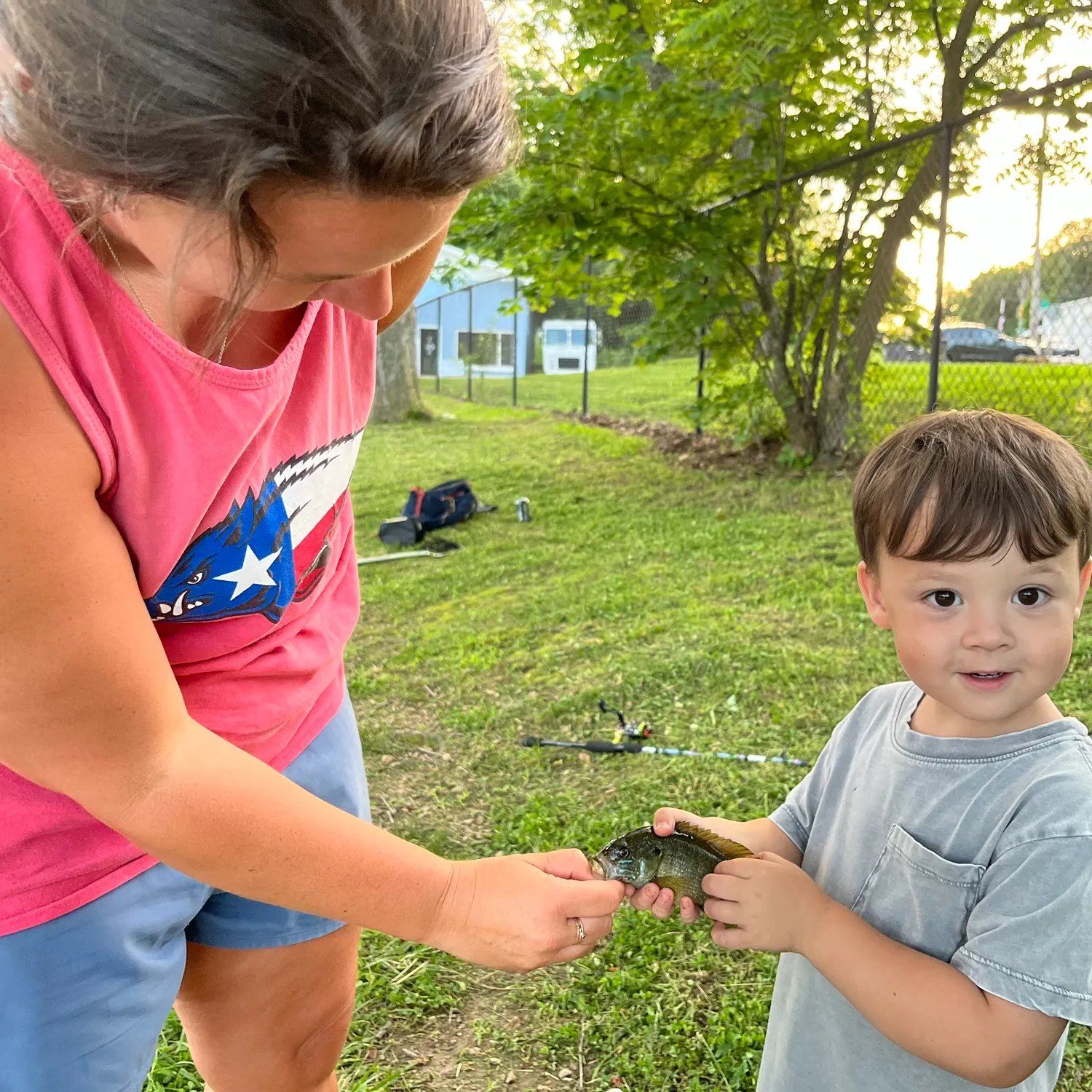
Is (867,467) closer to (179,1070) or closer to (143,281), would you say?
(143,281)

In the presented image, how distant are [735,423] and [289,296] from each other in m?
8.61

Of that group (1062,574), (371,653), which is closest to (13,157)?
(1062,574)

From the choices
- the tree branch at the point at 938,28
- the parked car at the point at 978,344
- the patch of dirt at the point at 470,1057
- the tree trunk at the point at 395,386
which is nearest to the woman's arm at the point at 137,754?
the patch of dirt at the point at 470,1057

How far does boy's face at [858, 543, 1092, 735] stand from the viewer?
4.21ft

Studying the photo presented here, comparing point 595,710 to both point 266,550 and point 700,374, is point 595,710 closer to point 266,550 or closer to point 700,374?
point 266,550

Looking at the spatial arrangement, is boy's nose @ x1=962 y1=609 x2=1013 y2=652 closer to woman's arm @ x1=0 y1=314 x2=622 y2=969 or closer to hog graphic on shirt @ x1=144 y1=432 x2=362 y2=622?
woman's arm @ x1=0 y1=314 x2=622 y2=969

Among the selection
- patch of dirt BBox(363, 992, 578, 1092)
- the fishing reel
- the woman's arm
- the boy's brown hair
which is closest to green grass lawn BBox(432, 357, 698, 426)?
the fishing reel

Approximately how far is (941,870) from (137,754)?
106cm

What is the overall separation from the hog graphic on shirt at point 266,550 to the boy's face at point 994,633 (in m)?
0.91

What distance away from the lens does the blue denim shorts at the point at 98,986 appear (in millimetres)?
1210

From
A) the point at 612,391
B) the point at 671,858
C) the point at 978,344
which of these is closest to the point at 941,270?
the point at 978,344

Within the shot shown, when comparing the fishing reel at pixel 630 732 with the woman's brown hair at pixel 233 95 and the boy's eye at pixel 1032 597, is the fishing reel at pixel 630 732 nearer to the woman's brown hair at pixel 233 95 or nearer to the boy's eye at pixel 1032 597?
the boy's eye at pixel 1032 597

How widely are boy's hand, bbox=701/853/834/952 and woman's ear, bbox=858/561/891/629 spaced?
1.33 feet

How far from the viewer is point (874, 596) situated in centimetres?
149
